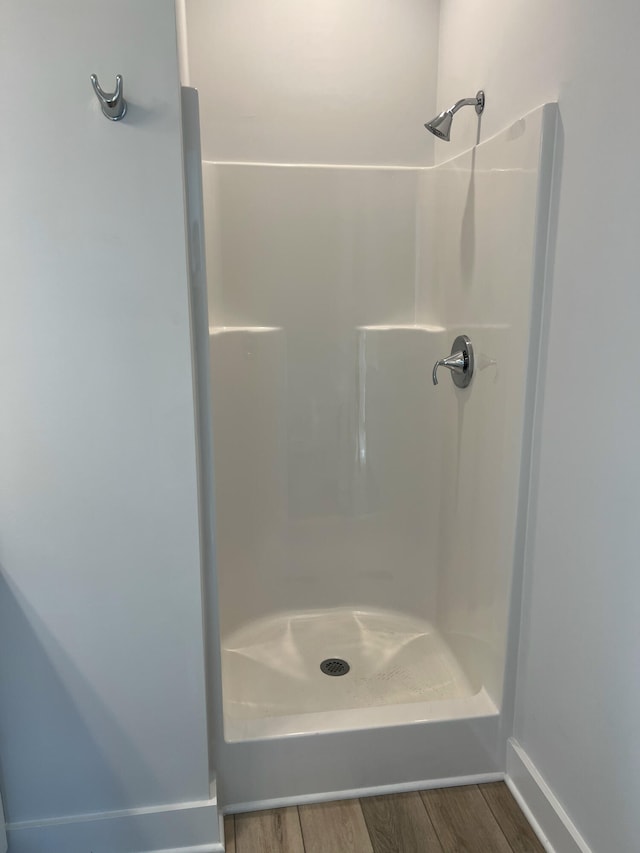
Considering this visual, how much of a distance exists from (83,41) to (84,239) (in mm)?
329

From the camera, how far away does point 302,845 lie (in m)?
1.43

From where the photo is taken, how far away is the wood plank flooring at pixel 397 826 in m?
1.43

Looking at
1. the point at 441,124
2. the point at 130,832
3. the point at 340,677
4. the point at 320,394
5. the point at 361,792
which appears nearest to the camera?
the point at 130,832

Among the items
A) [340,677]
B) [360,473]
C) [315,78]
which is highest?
[315,78]

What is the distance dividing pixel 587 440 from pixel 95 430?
96cm

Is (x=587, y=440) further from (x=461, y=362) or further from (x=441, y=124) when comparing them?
(x=441, y=124)

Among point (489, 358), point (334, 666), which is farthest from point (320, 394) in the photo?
point (334, 666)

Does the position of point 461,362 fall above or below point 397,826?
above

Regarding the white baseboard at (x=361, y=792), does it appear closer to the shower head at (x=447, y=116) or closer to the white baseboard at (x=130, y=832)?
the white baseboard at (x=130, y=832)

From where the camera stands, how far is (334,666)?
1964 millimetres

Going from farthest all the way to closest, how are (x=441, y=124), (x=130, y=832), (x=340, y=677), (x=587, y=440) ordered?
(x=340, y=677), (x=441, y=124), (x=130, y=832), (x=587, y=440)

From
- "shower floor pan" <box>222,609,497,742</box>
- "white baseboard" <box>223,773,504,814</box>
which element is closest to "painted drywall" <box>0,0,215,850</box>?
"white baseboard" <box>223,773,504,814</box>

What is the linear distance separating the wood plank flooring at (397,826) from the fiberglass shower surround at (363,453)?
0.18ft

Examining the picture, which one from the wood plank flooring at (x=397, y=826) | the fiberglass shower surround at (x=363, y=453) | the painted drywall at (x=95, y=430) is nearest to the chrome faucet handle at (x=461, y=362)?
the fiberglass shower surround at (x=363, y=453)
